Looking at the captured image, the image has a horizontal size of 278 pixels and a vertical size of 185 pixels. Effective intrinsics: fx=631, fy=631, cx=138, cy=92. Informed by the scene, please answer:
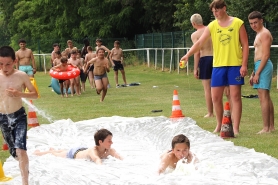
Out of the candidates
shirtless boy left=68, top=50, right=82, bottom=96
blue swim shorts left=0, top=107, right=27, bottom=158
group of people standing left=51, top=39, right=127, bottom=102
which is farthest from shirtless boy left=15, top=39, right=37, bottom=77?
blue swim shorts left=0, top=107, right=27, bottom=158

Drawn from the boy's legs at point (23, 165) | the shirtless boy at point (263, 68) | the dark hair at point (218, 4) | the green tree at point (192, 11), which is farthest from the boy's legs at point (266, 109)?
the green tree at point (192, 11)

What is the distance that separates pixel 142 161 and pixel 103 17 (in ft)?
135

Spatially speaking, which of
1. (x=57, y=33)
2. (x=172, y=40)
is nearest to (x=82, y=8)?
(x=57, y=33)

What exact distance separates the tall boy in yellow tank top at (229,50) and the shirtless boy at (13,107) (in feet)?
12.2

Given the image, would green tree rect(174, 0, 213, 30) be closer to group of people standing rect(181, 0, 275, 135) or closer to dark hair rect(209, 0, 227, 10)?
group of people standing rect(181, 0, 275, 135)

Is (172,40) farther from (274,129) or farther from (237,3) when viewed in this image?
(274,129)

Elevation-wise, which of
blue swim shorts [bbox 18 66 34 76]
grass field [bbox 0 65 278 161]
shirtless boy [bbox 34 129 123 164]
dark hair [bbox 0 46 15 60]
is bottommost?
grass field [bbox 0 65 278 161]

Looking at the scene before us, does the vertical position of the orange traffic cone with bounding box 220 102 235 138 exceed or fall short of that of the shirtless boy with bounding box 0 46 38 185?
it falls short

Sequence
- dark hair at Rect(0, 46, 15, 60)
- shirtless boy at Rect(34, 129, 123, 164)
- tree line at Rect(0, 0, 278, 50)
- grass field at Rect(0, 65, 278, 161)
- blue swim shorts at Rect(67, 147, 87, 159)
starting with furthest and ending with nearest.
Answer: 1. tree line at Rect(0, 0, 278, 50)
2. grass field at Rect(0, 65, 278, 161)
3. blue swim shorts at Rect(67, 147, 87, 159)
4. shirtless boy at Rect(34, 129, 123, 164)
5. dark hair at Rect(0, 46, 15, 60)

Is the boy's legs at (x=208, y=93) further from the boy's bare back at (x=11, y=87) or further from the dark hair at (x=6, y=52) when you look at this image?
the dark hair at (x=6, y=52)

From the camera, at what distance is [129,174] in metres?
7.45

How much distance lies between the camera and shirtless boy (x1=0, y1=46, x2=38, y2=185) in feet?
22.9

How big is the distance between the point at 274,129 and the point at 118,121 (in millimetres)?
3107

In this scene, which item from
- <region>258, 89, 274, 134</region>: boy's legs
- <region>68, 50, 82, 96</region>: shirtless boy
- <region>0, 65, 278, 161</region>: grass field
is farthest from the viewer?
<region>68, 50, 82, 96</region>: shirtless boy
